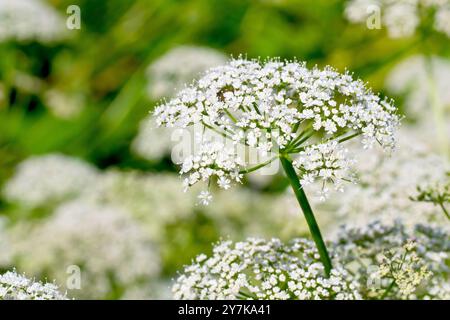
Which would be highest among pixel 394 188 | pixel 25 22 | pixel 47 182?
pixel 25 22

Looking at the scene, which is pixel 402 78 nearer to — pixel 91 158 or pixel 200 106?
pixel 91 158

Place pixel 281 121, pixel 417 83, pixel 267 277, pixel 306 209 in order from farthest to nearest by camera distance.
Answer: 1. pixel 417 83
2. pixel 267 277
3. pixel 306 209
4. pixel 281 121

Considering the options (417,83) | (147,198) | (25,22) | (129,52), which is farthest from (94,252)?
(129,52)

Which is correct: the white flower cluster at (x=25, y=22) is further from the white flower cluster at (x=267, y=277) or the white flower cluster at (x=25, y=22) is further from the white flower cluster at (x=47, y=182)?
the white flower cluster at (x=267, y=277)

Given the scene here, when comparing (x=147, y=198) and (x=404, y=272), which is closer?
(x=404, y=272)

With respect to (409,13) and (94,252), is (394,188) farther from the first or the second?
(94,252)

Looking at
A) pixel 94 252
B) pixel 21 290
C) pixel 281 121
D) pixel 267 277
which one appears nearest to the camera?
pixel 21 290
